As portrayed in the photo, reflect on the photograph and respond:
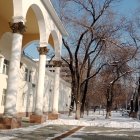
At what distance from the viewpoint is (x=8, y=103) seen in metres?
17.2

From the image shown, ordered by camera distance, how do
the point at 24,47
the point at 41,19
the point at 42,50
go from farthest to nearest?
the point at 24,47, the point at 42,50, the point at 41,19

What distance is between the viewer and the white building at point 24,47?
17.3 metres

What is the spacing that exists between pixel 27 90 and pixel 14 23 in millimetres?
17424

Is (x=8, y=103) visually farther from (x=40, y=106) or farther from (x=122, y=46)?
(x=122, y=46)

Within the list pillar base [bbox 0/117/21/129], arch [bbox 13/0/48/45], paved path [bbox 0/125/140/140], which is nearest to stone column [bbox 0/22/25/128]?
pillar base [bbox 0/117/21/129]

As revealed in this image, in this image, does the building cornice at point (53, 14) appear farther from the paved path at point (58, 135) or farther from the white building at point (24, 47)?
the paved path at point (58, 135)

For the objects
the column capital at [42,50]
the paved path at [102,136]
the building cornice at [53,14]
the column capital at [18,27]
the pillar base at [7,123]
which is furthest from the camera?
the column capital at [42,50]

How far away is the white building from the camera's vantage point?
56.7ft

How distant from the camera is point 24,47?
29.2 m

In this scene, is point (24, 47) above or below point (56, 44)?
below

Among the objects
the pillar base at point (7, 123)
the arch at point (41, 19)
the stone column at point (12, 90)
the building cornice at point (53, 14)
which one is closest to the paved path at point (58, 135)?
the pillar base at point (7, 123)

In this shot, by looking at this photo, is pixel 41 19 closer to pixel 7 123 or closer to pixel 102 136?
pixel 7 123

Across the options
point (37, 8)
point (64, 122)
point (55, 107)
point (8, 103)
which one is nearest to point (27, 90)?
point (55, 107)

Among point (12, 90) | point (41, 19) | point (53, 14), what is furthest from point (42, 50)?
point (12, 90)
